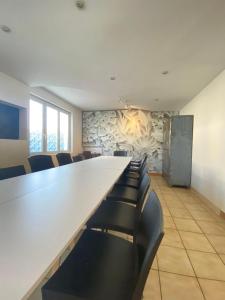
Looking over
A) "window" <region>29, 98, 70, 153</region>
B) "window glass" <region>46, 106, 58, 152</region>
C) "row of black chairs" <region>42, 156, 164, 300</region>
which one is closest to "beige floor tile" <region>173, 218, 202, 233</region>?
"row of black chairs" <region>42, 156, 164, 300</region>

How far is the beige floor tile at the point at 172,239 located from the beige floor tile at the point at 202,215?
738mm

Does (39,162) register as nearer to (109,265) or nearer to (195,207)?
(109,265)

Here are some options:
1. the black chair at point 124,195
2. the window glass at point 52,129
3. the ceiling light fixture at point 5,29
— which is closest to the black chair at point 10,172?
the black chair at point 124,195

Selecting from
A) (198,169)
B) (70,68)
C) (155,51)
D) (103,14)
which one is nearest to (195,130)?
(198,169)

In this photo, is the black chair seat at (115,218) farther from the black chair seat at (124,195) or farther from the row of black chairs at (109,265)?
the black chair seat at (124,195)

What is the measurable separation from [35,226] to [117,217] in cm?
87

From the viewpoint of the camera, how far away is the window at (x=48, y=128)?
15.1ft

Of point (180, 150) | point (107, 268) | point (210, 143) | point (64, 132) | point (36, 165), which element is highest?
point (64, 132)

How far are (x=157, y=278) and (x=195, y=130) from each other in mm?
3835

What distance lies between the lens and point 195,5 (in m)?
1.70

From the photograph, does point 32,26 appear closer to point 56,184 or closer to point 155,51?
point 155,51

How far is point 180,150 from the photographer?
5.02 m

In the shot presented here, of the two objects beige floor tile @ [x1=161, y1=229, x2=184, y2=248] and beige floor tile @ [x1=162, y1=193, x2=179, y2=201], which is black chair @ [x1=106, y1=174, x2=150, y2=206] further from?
beige floor tile @ [x1=162, y1=193, x2=179, y2=201]

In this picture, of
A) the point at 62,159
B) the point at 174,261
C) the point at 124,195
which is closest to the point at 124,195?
the point at 124,195
